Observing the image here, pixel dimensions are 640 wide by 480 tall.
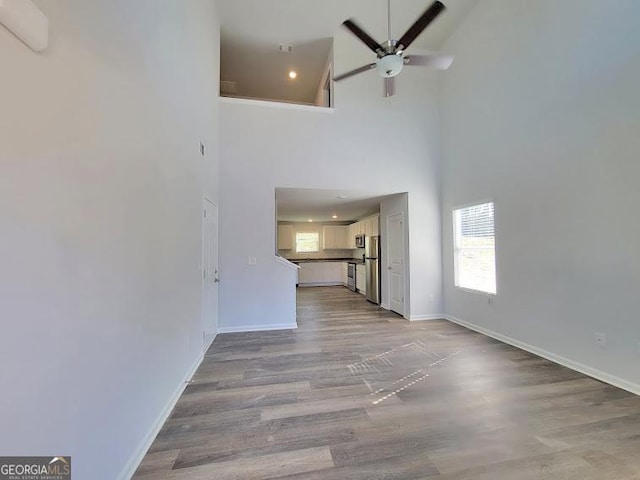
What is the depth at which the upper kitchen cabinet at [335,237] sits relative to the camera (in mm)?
9969

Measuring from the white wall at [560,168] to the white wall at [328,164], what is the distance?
762 mm

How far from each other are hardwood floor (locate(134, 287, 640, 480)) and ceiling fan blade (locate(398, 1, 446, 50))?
342 centimetres

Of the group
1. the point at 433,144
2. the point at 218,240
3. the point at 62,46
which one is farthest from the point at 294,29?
the point at 62,46

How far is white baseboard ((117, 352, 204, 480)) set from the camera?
1.55m

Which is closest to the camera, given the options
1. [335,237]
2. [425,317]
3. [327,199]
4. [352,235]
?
[425,317]

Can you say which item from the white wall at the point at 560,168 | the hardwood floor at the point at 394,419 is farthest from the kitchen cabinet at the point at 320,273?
the hardwood floor at the point at 394,419

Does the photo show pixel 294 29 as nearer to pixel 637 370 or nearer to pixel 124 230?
pixel 124 230

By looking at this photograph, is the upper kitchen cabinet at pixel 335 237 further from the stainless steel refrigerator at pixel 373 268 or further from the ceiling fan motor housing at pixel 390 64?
the ceiling fan motor housing at pixel 390 64

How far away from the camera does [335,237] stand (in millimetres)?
9992

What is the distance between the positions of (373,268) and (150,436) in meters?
5.26

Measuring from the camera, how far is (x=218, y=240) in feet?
14.1

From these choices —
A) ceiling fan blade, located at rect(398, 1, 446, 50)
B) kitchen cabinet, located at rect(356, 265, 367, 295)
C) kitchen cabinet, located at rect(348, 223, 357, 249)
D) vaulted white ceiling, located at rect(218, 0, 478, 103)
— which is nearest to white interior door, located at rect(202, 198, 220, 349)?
ceiling fan blade, located at rect(398, 1, 446, 50)

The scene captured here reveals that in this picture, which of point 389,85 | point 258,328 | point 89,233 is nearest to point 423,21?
point 389,85

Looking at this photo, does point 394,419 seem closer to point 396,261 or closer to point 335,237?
point 396,261
